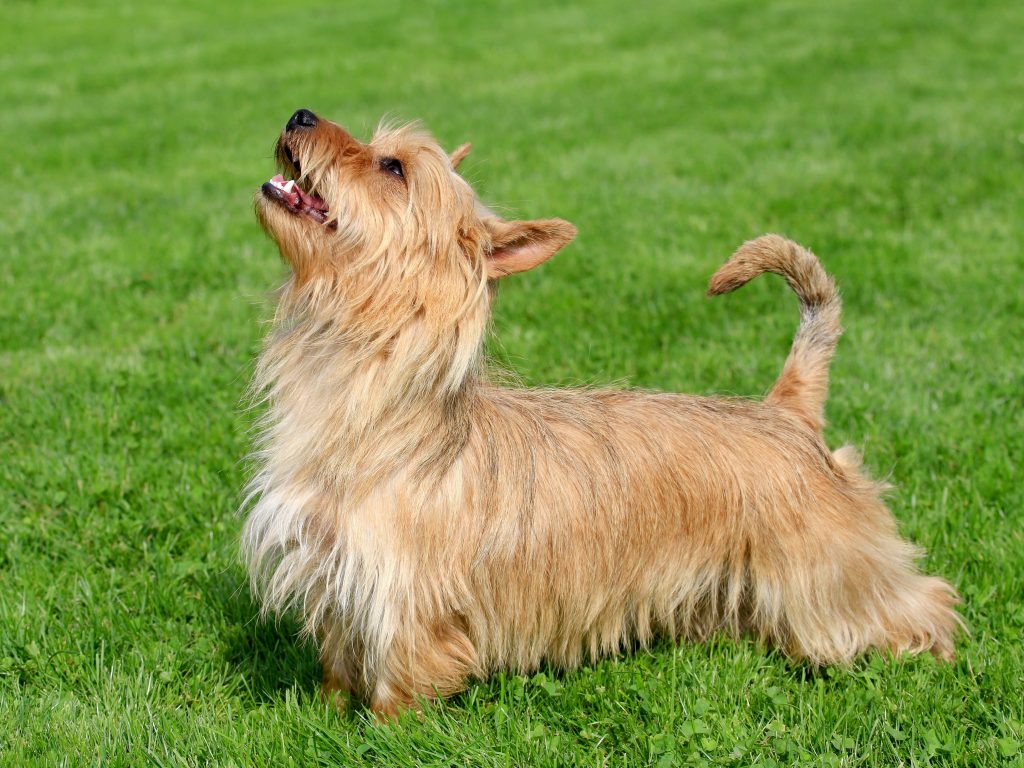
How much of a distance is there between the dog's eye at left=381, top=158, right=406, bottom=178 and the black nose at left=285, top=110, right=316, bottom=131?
214 mm

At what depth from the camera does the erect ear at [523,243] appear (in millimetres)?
2576

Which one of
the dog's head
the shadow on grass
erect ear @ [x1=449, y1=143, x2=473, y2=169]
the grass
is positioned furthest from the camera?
the shadow on grass

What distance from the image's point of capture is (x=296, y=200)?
8.57ft

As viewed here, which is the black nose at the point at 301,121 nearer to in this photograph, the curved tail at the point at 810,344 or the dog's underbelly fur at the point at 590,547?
the dog's underbelly fur at the point at 590,547

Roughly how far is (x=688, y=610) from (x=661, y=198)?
16.6 feet

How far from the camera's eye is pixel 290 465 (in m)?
2.67

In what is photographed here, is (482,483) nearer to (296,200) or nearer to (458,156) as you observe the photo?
(296,200)

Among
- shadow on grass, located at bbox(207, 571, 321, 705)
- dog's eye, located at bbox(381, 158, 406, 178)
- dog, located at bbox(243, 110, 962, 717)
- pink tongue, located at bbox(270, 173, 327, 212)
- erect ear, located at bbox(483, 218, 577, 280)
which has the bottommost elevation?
shadow on grass, located at bbox(207, 571, 321, 705)

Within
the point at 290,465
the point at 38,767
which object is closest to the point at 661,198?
the point at 290,465

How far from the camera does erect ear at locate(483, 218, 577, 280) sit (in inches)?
101

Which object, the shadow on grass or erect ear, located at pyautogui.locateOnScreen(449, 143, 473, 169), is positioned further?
the shadow on grass

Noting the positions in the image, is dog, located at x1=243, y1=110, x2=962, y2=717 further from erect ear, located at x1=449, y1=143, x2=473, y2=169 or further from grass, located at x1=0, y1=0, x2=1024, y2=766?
grass, located at x1=0, y1=0, x2=1024, y2=766

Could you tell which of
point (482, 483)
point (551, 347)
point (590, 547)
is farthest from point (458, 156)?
point (551, 347)

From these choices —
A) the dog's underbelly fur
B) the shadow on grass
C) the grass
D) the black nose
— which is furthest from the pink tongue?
the shadow on grass
